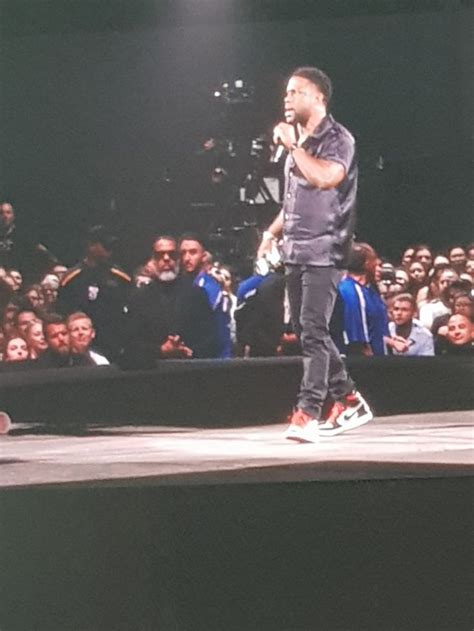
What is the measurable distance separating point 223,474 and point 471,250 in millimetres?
1101

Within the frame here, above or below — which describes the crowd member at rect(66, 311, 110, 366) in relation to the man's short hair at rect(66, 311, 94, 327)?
below

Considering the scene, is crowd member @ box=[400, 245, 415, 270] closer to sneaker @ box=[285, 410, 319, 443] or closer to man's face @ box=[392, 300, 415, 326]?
man's face @ box=[392, 300, 415, 326]

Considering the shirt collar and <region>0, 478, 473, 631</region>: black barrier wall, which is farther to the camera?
the shirt collar

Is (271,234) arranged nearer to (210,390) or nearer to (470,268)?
(210,390)

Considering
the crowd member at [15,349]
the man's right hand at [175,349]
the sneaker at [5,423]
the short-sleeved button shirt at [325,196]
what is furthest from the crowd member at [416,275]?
the sneaker at [5,423]

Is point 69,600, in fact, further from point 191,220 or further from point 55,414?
point 191,220

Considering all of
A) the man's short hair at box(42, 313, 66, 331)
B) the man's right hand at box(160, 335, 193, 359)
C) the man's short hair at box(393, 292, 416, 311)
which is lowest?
the man's right hand at box(160, 335, 193, 359)

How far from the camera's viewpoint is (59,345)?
437 centimetres

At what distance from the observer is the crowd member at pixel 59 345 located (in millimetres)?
4363

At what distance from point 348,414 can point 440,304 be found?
0.48 meters

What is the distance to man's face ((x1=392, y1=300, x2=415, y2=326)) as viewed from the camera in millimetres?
4328

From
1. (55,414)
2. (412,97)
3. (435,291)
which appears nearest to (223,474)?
(55,414)

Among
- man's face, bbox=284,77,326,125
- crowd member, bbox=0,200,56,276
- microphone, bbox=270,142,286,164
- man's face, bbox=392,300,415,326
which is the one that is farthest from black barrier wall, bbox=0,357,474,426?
man's face, bbox=284,77,326,125

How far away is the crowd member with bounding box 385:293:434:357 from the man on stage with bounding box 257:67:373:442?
19cm
